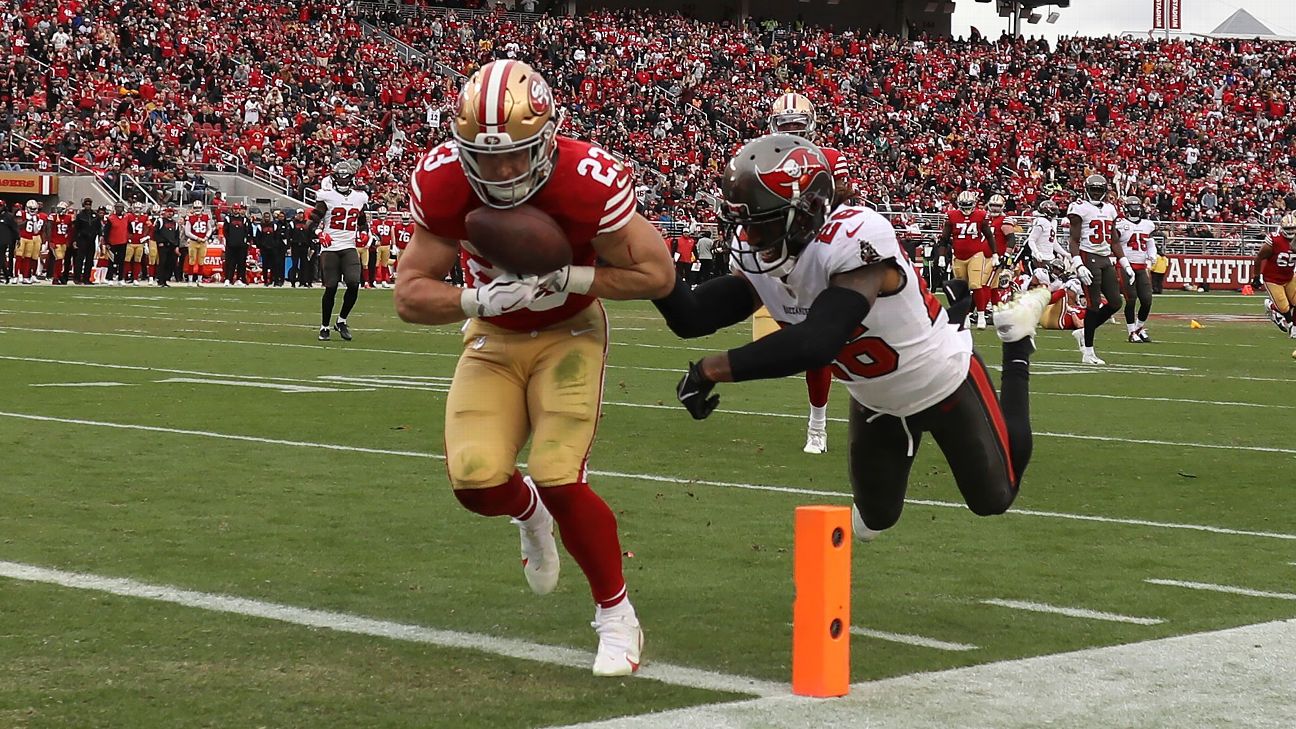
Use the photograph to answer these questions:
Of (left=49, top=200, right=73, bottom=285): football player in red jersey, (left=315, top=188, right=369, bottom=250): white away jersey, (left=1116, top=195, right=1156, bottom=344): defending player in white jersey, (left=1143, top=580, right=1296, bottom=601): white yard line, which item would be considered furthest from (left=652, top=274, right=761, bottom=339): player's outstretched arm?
(left=49, top=200, right=73, bottom=285): football player in red jersey

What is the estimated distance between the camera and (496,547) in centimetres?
601

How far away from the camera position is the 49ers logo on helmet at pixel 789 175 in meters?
4.45

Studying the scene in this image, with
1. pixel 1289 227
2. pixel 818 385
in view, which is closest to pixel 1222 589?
pixel 818 385

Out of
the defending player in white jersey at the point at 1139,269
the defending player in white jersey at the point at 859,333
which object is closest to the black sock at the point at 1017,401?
the defending player in white jersey at the point at 859,333

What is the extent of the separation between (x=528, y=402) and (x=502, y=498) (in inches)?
10.3

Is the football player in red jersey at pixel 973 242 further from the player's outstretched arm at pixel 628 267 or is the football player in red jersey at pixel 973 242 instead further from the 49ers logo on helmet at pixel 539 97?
the 49ers logo on helmet at pixel 539 97

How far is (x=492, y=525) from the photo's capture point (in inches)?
255

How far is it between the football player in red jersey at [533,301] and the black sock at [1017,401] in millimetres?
1436

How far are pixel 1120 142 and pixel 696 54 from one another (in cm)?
1058

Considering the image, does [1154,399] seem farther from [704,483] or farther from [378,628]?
[378,628]

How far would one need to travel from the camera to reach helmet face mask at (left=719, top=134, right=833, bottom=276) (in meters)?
4.46

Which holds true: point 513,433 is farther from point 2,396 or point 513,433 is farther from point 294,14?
point 294,14

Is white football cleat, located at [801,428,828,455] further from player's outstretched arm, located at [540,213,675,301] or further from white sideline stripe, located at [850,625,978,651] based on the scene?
player's outstretched arm, located at [540,213,675,301]

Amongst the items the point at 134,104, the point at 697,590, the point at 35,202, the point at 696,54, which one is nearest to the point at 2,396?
the point at 697,590
